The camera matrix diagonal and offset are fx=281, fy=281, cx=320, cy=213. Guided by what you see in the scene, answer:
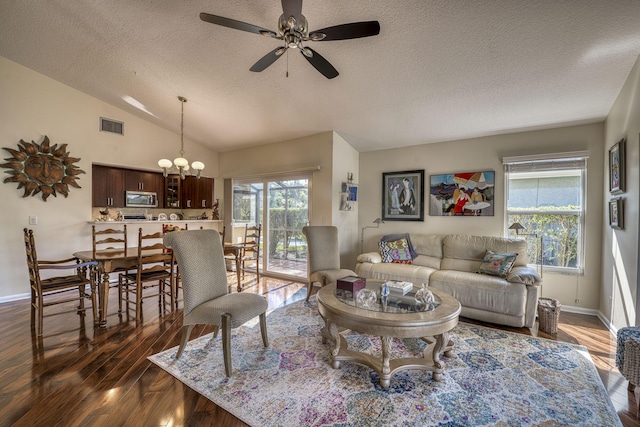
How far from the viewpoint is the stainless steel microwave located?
17.3 feet

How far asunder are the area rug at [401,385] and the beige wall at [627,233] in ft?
2.35

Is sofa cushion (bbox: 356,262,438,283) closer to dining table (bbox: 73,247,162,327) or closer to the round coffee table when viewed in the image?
the round coffee table

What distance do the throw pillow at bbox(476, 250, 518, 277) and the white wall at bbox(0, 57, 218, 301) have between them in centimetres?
500

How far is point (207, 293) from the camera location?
8.15ft

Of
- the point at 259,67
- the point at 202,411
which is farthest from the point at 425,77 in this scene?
the point at 202,411

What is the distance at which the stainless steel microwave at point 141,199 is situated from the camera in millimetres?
5281

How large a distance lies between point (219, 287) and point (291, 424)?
1333 millimetres

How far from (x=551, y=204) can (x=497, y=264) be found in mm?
1242

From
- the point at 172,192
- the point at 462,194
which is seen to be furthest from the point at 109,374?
the point at 462,194

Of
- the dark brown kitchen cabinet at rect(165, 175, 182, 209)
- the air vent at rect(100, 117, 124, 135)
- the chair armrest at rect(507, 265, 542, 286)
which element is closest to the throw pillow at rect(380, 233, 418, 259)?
the chair armrest at rect(507, 265, 542, 286)

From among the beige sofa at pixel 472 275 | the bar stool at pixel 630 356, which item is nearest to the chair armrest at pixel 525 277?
the beige sofa at pixel 472 275

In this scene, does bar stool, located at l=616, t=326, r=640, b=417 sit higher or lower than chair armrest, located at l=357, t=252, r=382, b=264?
lower

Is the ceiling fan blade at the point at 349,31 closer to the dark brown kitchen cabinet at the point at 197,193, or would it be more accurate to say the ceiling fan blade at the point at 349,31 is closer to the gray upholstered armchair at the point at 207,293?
the gray upholstered armchair at the point at 207,293

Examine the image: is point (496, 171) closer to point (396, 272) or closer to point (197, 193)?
point (396, 272)
